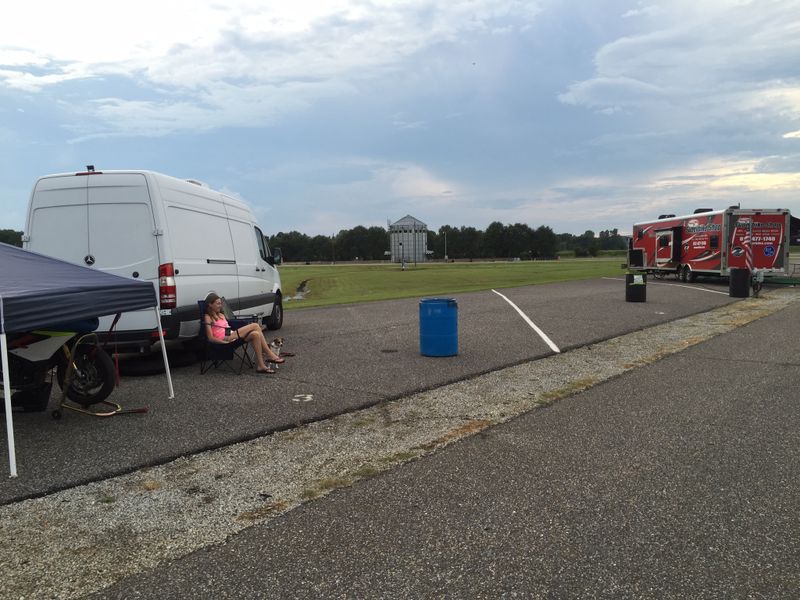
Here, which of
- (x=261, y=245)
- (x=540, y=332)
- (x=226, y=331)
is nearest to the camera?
(x=226, y=331)

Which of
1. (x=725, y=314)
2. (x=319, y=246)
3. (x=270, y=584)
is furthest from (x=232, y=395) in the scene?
(x=319, y=246)

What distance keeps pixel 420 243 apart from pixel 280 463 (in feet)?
424

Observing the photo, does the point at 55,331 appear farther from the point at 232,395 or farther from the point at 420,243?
the point at 420,243

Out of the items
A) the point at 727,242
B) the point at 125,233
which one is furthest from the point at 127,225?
the point at 727,242

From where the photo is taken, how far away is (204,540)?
3430 mm

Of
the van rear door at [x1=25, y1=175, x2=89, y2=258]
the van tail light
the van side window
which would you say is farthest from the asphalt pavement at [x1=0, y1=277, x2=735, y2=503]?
the van rear door at [x1=25, y1=175, x2=89, y2=258]

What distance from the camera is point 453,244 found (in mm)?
163500

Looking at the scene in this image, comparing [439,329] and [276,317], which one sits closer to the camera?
[439,329]

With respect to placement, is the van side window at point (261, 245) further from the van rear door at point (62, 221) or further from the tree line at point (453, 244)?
the tree line at point (453, 244)

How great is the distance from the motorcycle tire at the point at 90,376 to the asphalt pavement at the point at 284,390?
8.6 inches

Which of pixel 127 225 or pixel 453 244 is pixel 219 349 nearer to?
pixel 127 225

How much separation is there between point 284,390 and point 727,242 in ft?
78.7

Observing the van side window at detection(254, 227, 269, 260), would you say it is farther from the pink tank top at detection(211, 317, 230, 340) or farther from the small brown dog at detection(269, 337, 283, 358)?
the pink tank top at detection(211, 317, 230, 340)

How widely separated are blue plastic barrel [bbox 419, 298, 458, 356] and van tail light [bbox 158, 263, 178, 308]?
3.79m
